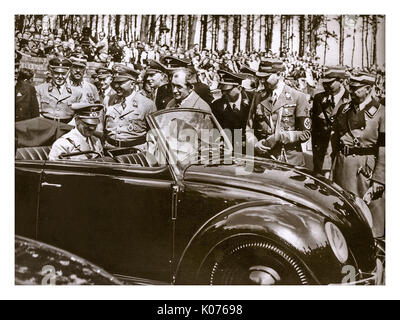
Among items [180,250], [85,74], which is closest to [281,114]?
[180,250]

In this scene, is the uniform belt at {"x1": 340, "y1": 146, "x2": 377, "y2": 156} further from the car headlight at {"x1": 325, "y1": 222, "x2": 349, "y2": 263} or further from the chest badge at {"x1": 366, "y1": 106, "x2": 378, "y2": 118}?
the car headlight at {"x1": 325, "y1": 222, "x2": 349, "y2": 263}

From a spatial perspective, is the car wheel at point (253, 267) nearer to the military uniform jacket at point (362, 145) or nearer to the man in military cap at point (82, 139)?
the military uniform jacket at point (362, 145)

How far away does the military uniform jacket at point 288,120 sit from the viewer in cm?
329

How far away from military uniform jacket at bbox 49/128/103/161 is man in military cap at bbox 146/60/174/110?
58 cm

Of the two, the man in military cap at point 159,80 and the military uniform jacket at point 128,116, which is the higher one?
the man in military cap at point 159,80

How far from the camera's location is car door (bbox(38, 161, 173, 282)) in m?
3.13

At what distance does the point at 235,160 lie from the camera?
3.18 meters

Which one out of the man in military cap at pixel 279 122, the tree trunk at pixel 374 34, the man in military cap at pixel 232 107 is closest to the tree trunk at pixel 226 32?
the man in military cap at pixel 232 107

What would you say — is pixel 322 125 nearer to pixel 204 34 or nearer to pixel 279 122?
pixel 279 122

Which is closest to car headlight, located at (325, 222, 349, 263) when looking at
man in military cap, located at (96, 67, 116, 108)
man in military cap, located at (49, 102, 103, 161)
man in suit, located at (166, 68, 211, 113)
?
man in suit, located at (166, 68, 211, 113)

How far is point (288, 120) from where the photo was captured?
131 inches
